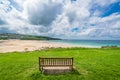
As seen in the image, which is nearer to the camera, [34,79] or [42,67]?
[34,79]

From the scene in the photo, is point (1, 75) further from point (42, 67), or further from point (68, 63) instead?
point (68, 63)

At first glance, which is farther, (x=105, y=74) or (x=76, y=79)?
(x=105, y=74)

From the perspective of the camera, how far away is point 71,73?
12.2m

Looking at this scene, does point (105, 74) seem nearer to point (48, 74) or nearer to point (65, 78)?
point (65, 78)

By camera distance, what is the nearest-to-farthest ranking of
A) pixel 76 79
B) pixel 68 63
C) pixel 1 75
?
1. pixel 76 79
2. pixel 1 75
3. pixel 68 63

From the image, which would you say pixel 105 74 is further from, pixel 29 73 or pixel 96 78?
pixel 29 73

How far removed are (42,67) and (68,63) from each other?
2.33 m

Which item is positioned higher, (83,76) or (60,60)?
(60,60)

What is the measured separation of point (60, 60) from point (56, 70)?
3.76 ft

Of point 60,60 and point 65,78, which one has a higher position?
point 60,60

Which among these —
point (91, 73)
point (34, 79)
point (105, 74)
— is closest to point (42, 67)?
point (34, 79)

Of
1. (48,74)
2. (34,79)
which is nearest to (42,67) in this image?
(48,74)

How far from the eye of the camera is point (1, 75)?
466 inches

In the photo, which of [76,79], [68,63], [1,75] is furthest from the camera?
[68,63]
